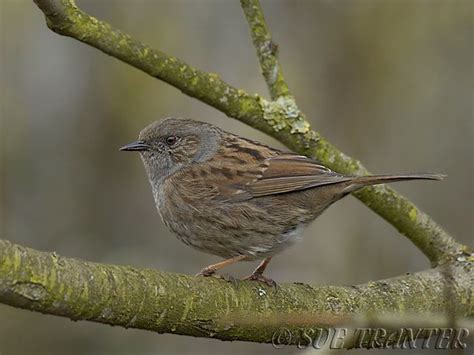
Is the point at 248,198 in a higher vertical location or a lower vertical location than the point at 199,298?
higher

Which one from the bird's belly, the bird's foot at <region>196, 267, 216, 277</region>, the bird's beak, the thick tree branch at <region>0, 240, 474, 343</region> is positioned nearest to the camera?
the thick tree branch at <region>0, 240, 474, 343</region>

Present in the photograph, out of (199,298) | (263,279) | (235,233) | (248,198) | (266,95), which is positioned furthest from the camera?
(266,95)

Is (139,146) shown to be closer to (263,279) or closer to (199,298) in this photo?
(263,279)

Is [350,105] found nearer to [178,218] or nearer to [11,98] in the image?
[11,98]

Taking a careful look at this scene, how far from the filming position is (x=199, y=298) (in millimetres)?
3553

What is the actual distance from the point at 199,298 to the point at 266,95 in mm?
5166

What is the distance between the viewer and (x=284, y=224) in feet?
16.0

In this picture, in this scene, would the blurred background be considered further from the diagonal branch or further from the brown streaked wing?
the diagonal branch

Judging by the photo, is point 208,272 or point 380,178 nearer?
point 208,272

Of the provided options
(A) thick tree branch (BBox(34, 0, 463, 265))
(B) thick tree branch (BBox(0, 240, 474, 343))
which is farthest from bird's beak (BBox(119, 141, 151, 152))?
(B) thick tree branch (BBox(0, 240, 474, 343))

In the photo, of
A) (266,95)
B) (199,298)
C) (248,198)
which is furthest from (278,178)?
(266,95)

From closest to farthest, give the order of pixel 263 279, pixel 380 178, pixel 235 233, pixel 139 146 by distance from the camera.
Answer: pixel 263 279 < pixel 380 178 < pixel 235 233 < pixel 139 146

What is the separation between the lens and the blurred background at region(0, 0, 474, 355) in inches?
328

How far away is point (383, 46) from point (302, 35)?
83 cm
